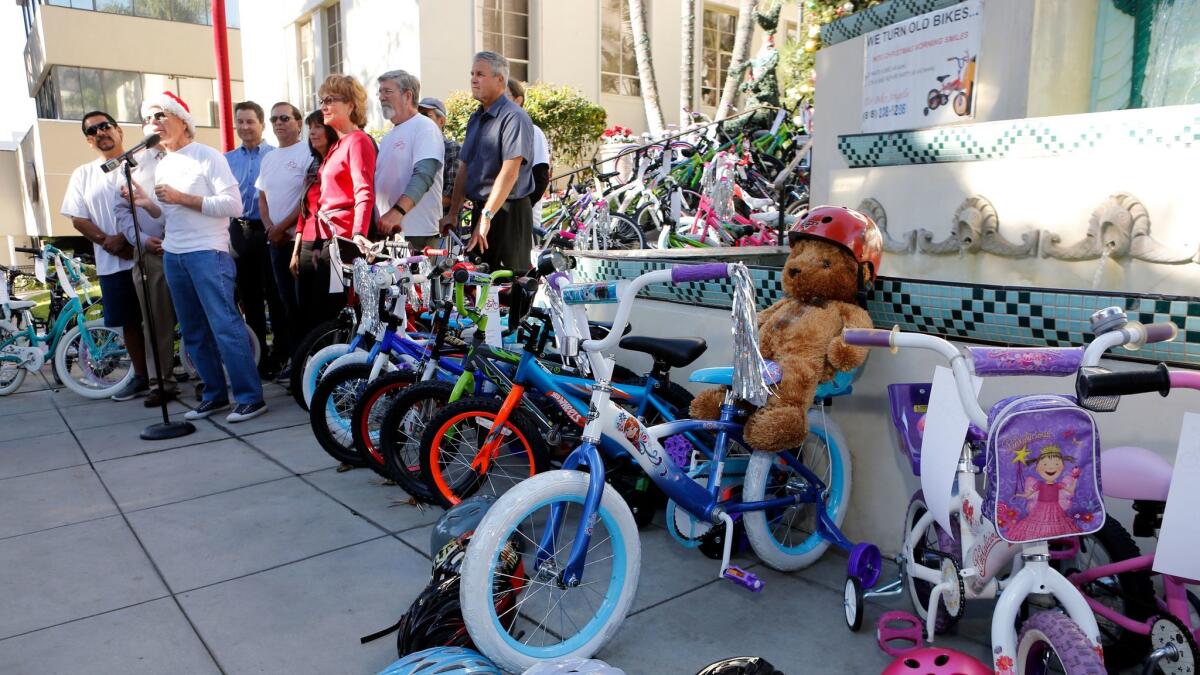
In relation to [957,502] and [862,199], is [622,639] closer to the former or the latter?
[957,502]

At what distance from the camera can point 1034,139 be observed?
11.7 feet

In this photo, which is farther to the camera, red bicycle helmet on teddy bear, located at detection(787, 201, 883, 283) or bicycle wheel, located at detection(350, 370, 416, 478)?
bicycle wheel, located at detection(350, 370, 416, 478)

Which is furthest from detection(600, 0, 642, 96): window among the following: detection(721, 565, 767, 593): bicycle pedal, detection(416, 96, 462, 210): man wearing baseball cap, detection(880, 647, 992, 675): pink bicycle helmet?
detection(880, 647, 992, 675): pink bicycle helmet

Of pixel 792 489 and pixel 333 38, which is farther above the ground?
pixel 333 38

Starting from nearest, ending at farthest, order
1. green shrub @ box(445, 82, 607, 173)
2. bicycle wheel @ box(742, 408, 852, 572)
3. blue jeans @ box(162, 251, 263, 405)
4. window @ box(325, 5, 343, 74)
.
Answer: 1. bicycle wheel @ box(742, 408, 852, 572)
2. blue jeans @ box(162, 251, 263, 405)
3. green shrub @ box(445, 82, 607, 173)
4. window @ box(325, 5, 343, 74)

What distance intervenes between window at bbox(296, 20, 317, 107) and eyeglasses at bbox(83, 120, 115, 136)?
44.0 ft

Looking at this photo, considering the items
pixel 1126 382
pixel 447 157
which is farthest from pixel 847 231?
pixel 447 157

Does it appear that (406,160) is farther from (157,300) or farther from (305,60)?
(305,60)

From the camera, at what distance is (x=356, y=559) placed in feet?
11.2

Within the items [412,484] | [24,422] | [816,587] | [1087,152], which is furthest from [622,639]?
[24,422]

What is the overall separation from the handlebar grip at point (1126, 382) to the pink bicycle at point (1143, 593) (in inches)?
8.4

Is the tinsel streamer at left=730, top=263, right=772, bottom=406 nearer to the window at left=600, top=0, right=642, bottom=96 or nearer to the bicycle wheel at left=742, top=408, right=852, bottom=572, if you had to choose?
the bicycle wheel at left=742, top=408, right=852, bottom=572

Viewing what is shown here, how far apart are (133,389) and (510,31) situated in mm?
11771

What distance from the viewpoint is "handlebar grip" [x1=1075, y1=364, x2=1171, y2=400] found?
171cm
